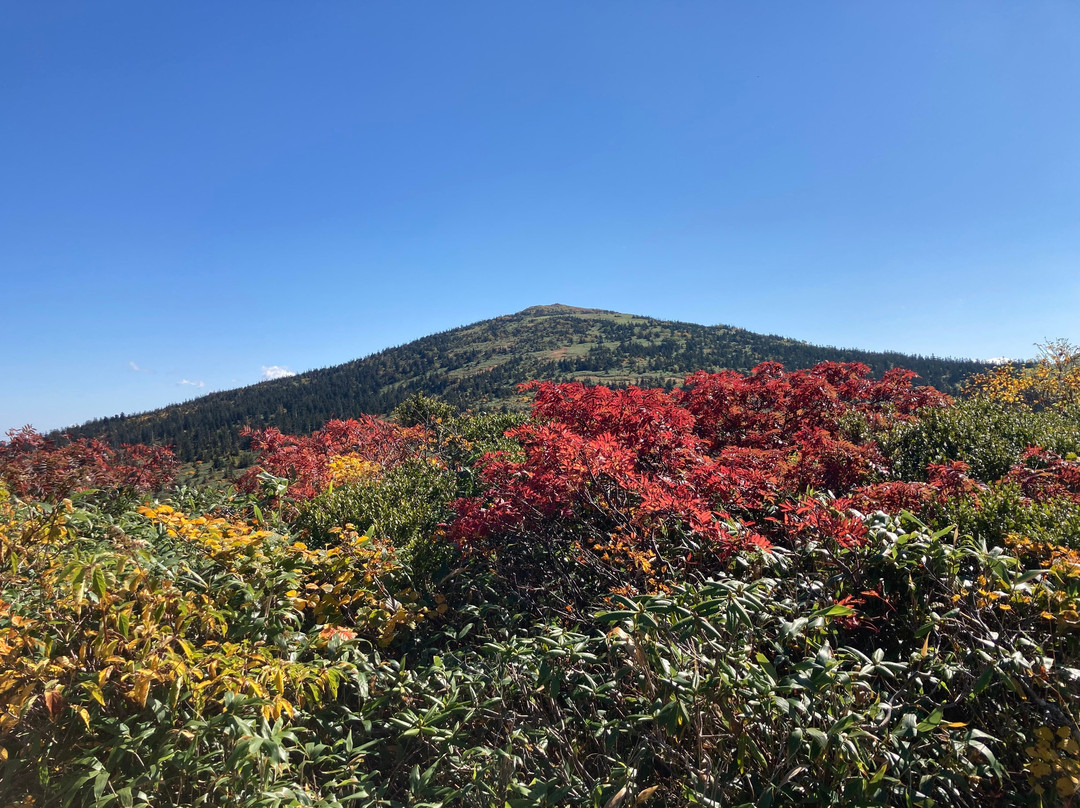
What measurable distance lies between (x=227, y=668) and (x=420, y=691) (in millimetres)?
1107

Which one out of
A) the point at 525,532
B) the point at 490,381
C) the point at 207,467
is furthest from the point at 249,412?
the point at 525,532

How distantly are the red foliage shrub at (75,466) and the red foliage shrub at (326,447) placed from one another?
1499 millimetres

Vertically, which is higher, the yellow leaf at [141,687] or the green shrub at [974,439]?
the green shrub at [974,439]

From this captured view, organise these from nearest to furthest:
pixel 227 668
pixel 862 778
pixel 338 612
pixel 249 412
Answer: pixel 862 778 < pixel 227 668 < pixel 338 612 < pixel 249 412

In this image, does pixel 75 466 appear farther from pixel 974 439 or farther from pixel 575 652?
pixel 974 439

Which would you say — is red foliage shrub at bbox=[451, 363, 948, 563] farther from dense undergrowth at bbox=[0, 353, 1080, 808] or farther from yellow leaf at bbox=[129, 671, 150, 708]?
yellow leaf at bbox=[129, 671, 150, 708]

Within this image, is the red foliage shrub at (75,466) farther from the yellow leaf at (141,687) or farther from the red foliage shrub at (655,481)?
the red foliage shrub at (655,481)

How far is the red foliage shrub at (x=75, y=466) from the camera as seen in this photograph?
20.6 ft

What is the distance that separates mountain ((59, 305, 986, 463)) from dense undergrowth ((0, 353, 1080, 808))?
86.3 metres

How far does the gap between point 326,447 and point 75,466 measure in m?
4.54

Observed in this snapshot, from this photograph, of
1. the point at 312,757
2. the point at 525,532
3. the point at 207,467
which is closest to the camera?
the point at 312,757

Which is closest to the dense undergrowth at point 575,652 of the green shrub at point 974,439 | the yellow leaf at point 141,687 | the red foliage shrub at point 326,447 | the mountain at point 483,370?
the yellow leaf at point 141,687

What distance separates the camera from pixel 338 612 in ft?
11.2

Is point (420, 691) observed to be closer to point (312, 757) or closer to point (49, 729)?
point (312, 757)
